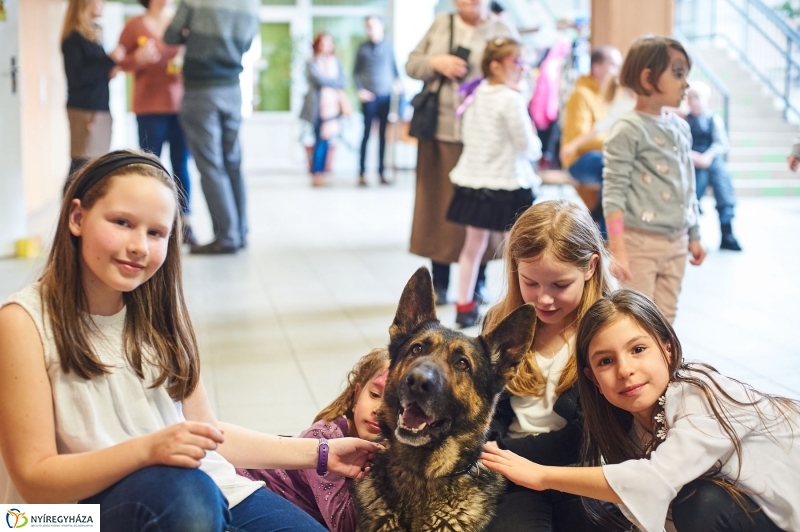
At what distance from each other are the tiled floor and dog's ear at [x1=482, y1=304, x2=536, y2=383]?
111 cm

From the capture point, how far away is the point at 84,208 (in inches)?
76.3

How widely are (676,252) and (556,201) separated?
1.26 metres

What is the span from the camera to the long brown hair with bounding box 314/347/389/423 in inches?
104

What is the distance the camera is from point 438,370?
2.03 meters

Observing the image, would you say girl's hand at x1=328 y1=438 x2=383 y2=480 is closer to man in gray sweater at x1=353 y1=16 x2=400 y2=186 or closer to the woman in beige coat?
the woman in beige coat

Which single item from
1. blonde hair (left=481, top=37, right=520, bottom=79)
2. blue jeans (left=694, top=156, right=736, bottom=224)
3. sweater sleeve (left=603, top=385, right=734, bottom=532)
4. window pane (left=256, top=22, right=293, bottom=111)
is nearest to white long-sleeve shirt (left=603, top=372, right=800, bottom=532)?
sweater sleeve (left=603, top=385, right=734, bottom=532)

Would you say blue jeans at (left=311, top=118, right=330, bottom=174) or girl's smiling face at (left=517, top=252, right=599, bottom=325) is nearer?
girl's smiling face at (left=517, top=252, right=599, bottom=325)

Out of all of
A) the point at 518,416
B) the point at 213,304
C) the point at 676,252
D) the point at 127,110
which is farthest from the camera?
the point at 127,110

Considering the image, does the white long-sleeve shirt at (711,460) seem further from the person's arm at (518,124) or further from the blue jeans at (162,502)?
the person's arm at (518,124)

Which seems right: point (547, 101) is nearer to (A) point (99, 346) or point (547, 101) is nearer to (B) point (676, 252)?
(B) point (676, 252)

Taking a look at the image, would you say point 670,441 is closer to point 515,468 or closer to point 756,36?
point 515,468

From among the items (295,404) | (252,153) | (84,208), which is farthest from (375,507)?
(252,153)

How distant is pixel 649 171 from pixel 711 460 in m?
1.86

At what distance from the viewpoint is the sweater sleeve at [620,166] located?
370cm
